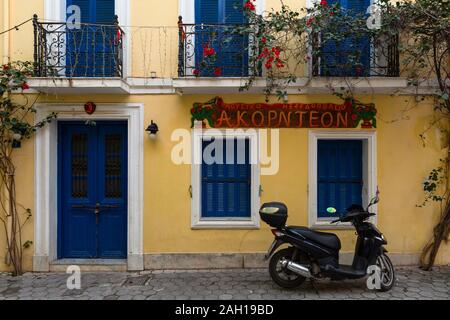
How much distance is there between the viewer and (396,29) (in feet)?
18.6

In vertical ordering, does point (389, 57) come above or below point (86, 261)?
above

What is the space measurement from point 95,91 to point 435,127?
19.3ft

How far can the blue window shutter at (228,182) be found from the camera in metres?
6.52

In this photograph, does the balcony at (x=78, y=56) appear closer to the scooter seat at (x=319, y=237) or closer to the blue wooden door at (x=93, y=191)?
the blue wooden door at (x=93, y=191)

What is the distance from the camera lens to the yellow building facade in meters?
6.29

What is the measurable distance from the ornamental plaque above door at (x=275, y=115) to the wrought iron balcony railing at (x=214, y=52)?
529mm

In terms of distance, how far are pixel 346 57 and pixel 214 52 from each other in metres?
2.18

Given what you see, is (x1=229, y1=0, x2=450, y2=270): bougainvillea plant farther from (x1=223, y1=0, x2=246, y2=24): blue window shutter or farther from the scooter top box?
the scooter top box

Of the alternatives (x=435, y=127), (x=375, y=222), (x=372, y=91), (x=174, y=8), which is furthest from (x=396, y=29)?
(x=174, y=8)

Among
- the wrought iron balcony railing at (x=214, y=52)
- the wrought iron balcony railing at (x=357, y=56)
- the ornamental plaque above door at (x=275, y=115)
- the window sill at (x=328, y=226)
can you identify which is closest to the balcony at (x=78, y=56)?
the wrought iron balcony railing at (x=214, y=52)

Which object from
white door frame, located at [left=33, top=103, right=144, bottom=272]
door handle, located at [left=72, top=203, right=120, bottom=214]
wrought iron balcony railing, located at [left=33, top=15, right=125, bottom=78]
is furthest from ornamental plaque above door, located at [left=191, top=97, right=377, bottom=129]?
door handle, located at [left=72, top=203, right=120, bottom=214]
